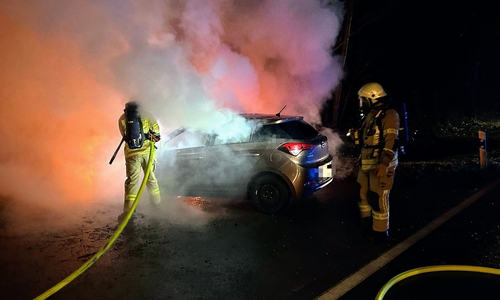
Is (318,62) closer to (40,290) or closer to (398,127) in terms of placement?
(398,127)

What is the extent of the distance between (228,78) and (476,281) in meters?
5.63

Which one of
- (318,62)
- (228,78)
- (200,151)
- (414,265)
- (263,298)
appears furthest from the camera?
(318,62)

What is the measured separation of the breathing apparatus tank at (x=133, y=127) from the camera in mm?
5215

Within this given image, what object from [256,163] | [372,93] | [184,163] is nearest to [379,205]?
[372,93]

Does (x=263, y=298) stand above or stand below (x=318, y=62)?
below

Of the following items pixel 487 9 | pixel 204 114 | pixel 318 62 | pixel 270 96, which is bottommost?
pixel 204 114

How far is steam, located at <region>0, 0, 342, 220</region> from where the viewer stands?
595 cm

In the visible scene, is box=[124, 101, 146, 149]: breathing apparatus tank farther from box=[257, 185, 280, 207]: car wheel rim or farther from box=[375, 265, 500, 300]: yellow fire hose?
box=[375, 265, 500, 300]: yellow fire hose

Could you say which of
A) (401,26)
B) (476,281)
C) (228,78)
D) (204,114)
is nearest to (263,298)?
(476,281)

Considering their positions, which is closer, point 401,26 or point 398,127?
point 398,127

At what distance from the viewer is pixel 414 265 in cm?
396

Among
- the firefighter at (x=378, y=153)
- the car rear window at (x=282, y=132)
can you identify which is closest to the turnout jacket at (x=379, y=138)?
the firefighter at (x=378, y=153)

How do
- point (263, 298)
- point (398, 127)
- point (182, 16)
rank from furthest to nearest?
point (182, 16)
point (398, 127)
point (263, 298)

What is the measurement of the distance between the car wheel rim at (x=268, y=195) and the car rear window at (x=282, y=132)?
0.79 meters
